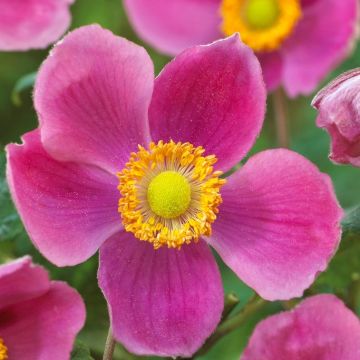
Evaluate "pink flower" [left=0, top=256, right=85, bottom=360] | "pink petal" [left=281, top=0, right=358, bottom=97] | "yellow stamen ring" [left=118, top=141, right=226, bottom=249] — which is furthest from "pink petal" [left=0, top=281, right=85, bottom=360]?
"pink petal" [left=281, top=0, right=358, bottom=97]

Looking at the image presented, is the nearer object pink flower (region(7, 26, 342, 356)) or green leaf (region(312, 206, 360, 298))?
pink flower (region(7, 26, 342, 356))

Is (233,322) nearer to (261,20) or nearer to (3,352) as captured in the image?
(3,352)

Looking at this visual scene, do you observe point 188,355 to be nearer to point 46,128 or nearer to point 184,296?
point 184,296

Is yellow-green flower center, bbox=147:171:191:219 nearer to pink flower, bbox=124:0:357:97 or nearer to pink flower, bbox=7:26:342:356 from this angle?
pink flower, bbox=7:26:342:356

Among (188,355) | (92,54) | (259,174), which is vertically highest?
(92,54)

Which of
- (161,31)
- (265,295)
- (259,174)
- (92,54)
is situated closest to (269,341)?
(265,295)

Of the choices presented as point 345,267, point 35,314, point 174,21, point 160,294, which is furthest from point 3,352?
point 174,21
